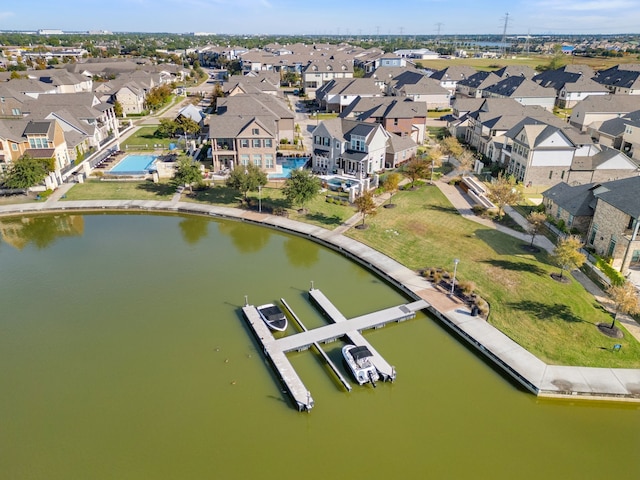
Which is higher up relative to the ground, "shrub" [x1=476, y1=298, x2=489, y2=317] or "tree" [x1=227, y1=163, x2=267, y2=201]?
"tree" [x1=227, y1=163, x2=267, y2=201]

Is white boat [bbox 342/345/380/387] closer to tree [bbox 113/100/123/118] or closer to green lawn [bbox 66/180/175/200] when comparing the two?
green lawn [bbox 66/180/175/200]

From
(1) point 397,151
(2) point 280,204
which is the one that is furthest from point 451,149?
(2) point 280,204

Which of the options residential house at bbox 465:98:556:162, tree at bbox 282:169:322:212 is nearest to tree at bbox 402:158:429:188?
tree at bbox 282:169:322:212

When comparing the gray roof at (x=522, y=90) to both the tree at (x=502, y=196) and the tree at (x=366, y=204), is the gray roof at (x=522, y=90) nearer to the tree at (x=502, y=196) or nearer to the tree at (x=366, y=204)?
the tree at (x=502, y=196)

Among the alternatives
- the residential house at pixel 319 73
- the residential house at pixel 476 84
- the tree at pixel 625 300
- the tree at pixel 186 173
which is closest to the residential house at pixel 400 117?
the tree at pixel 186 173

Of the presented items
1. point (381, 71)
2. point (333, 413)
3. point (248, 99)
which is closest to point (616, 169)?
point (333, 413)

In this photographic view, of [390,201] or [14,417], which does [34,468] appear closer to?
[14,417]
